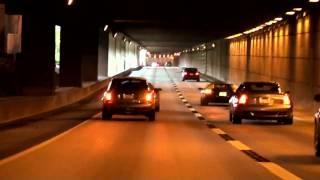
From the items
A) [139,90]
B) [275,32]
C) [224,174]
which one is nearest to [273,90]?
[139,90]

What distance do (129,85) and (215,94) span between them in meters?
13.0

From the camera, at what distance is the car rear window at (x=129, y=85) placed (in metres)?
25.0

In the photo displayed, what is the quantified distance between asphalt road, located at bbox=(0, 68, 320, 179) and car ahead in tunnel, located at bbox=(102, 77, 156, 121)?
43 cm

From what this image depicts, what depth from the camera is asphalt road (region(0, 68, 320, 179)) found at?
11.3 metres

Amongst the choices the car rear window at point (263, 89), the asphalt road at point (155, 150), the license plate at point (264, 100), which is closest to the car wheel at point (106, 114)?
the asphalt road at point (155, 150)

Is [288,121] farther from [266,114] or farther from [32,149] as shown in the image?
[32,149]

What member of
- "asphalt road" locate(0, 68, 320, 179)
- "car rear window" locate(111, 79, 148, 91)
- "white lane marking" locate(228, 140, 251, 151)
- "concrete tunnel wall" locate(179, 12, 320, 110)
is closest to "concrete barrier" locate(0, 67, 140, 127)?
"asphalt road" locate(0, 68, 320, 179)

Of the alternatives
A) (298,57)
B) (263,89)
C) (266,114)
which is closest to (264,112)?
(266,114)

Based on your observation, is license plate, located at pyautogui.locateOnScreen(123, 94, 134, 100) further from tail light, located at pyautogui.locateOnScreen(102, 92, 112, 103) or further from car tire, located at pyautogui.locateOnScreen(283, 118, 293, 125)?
car tire, located at pyautogui.locateOnScreen(283, 118, 293, 125)

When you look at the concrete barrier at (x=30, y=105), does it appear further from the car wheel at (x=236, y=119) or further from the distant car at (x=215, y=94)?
the car wheel at (x=236, y=119)

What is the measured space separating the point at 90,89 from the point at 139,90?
21.9m

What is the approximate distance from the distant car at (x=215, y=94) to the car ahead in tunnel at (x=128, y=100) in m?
12.4

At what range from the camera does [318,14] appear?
3253 centimetres

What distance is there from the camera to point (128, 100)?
2477 cm
